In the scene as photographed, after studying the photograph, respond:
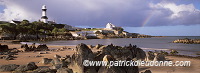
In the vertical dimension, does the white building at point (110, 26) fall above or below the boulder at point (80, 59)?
above

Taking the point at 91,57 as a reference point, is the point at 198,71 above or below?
below

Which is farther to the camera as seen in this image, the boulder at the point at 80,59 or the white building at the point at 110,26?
the white building at the point at 110,26

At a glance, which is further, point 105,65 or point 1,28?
point 1,28

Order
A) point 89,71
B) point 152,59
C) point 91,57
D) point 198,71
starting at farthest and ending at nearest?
point 152,59
point 198,71
point 91,57
point 89,71

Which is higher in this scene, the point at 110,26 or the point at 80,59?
the point at 110,26

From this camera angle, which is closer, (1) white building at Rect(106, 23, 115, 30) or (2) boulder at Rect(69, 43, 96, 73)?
(2) boulder at Rect(69, 43, 96, 73)

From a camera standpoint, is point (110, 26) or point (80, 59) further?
point (110, 26)

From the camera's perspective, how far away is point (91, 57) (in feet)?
28.0

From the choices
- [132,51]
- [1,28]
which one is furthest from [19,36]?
[132,51]

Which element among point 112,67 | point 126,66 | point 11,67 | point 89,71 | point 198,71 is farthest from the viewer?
point 198,71

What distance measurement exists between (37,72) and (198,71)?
9.10m

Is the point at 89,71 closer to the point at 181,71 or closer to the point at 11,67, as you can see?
the point at 11,67

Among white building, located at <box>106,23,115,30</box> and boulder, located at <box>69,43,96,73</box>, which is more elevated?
white building, located at <box>106,23,115,30</box>

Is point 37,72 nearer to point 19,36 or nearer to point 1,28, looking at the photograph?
point 19,36
